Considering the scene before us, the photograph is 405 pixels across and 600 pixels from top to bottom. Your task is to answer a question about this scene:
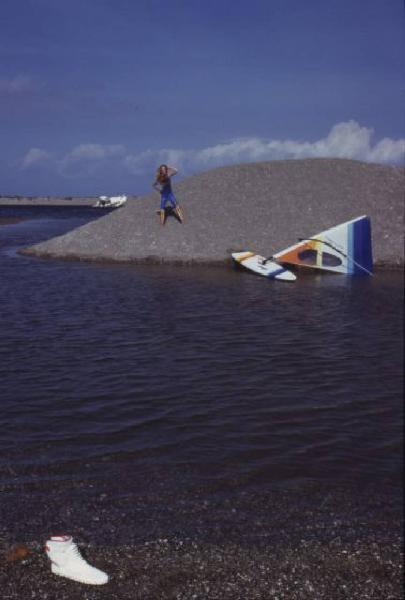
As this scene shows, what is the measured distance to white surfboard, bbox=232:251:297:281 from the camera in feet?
68.8

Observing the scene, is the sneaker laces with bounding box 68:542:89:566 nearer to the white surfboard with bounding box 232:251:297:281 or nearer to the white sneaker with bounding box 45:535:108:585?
the white sneaker with bounding box 45:535:108:585

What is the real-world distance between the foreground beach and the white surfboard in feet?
42.3

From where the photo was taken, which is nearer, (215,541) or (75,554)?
(75,554)

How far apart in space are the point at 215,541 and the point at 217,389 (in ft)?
13.7

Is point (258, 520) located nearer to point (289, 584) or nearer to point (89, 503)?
point (289, 584)

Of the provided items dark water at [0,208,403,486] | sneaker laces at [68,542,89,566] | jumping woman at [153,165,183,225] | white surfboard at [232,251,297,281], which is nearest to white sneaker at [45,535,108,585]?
sneaker laces at [68,542,89,566]

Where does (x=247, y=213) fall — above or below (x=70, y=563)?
above

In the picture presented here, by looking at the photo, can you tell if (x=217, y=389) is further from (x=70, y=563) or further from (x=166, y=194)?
(x=166, y=194)

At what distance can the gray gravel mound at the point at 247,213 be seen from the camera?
92.9 ft

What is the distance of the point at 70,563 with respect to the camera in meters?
5.66

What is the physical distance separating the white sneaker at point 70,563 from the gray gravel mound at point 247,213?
70.9 ft

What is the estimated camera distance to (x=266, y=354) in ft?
37.0

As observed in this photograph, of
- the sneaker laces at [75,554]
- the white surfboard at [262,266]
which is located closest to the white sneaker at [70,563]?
the sneaker laces at [75,554]

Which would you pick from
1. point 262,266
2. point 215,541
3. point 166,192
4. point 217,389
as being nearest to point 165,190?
point 166,192
